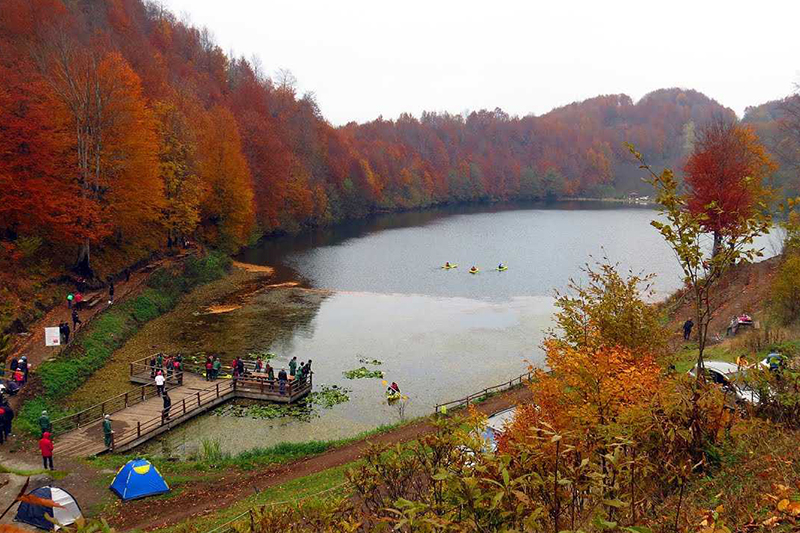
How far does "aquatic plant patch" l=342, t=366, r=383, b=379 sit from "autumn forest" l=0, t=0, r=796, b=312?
62.5 ft

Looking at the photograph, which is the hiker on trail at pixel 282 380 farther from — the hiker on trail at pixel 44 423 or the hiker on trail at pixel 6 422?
the hiker on trail at pixel 6 422

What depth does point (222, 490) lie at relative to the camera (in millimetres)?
16906

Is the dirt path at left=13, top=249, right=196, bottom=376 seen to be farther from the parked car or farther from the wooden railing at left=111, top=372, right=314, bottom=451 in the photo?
the parked car

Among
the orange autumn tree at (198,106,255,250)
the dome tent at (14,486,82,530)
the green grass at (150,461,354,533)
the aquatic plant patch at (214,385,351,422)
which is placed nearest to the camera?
the green grass at (150,461,354,533)

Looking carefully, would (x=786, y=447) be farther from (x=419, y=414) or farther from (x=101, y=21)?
(x=101, y=21)

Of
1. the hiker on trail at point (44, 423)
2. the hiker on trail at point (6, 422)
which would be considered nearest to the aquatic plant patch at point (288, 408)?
the hiker on trail at point (44, 423)

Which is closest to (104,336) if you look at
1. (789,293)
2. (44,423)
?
(44,423)

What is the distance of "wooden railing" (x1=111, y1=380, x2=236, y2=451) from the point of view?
68.0 ft

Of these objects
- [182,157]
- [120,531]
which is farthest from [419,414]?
[182,157]

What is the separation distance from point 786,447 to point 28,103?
41.4 meters

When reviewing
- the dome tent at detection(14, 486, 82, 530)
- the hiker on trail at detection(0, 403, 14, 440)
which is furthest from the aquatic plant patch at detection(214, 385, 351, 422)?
the dome tent at detection(14, 486, 82, 530)

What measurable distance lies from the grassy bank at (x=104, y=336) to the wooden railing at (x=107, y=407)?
892mm

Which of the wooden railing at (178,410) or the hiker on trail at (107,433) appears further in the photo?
the wooden railing at (178,410)

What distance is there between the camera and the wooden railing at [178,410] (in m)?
20.7
